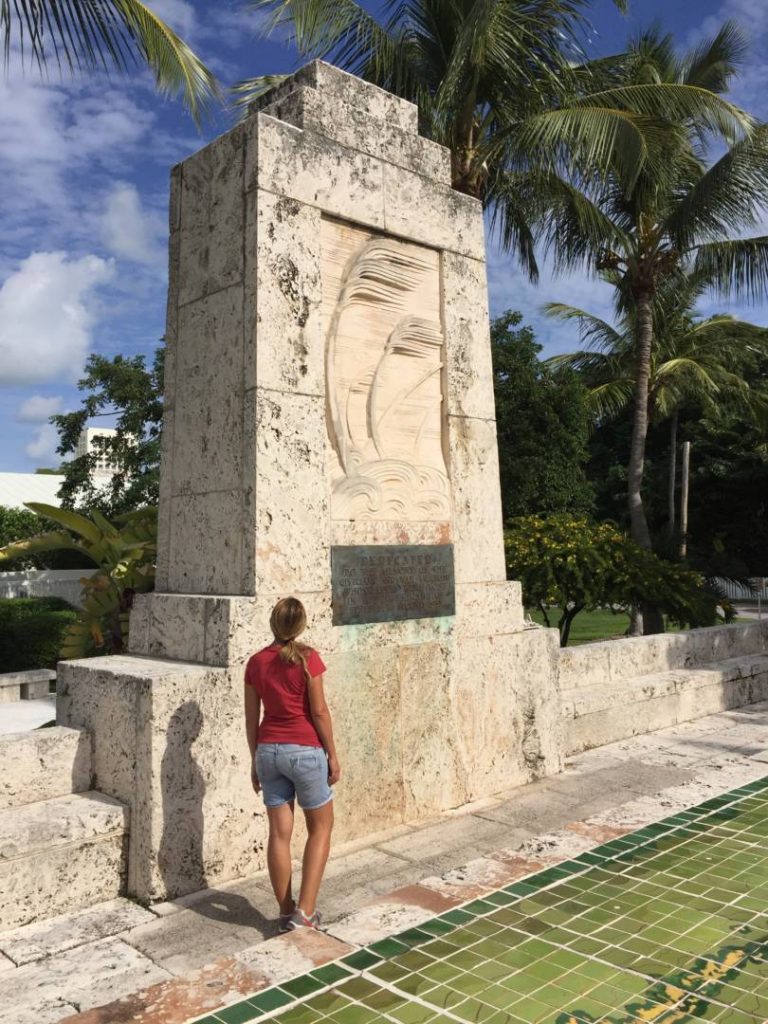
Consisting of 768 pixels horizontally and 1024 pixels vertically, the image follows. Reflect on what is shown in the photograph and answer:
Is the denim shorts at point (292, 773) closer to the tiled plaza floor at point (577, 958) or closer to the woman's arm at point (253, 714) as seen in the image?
the woman's arm at point (253, 714)

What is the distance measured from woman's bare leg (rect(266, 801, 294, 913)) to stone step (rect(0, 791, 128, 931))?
34.6 inches

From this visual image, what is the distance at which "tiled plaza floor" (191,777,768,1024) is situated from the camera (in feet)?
10.5

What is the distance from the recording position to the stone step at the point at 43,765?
4.37 m

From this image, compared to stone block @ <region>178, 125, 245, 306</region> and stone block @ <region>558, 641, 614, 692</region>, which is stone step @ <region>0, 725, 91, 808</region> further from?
stone block @ <region>558, 641, 614, 692</region>

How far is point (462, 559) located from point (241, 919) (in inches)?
110

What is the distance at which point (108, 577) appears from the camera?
28.0 feet

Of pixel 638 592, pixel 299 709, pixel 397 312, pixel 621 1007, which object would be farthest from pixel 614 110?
pixel 621 1007

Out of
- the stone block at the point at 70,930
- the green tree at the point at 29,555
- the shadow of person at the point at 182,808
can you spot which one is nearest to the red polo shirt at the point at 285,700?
the shadow of person at the point at 182,808

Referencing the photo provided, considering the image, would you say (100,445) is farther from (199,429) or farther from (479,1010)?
(479,1010)

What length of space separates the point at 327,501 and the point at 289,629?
139 centimetres

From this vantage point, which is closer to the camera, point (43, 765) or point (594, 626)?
point (43, 765)

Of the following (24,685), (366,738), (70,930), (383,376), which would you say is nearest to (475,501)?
(383,376)

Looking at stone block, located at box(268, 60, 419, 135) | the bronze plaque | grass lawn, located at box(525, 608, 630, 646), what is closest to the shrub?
grass lawn, located at box(525, 608, 630, 646)

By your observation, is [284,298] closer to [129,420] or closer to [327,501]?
[327,501]
